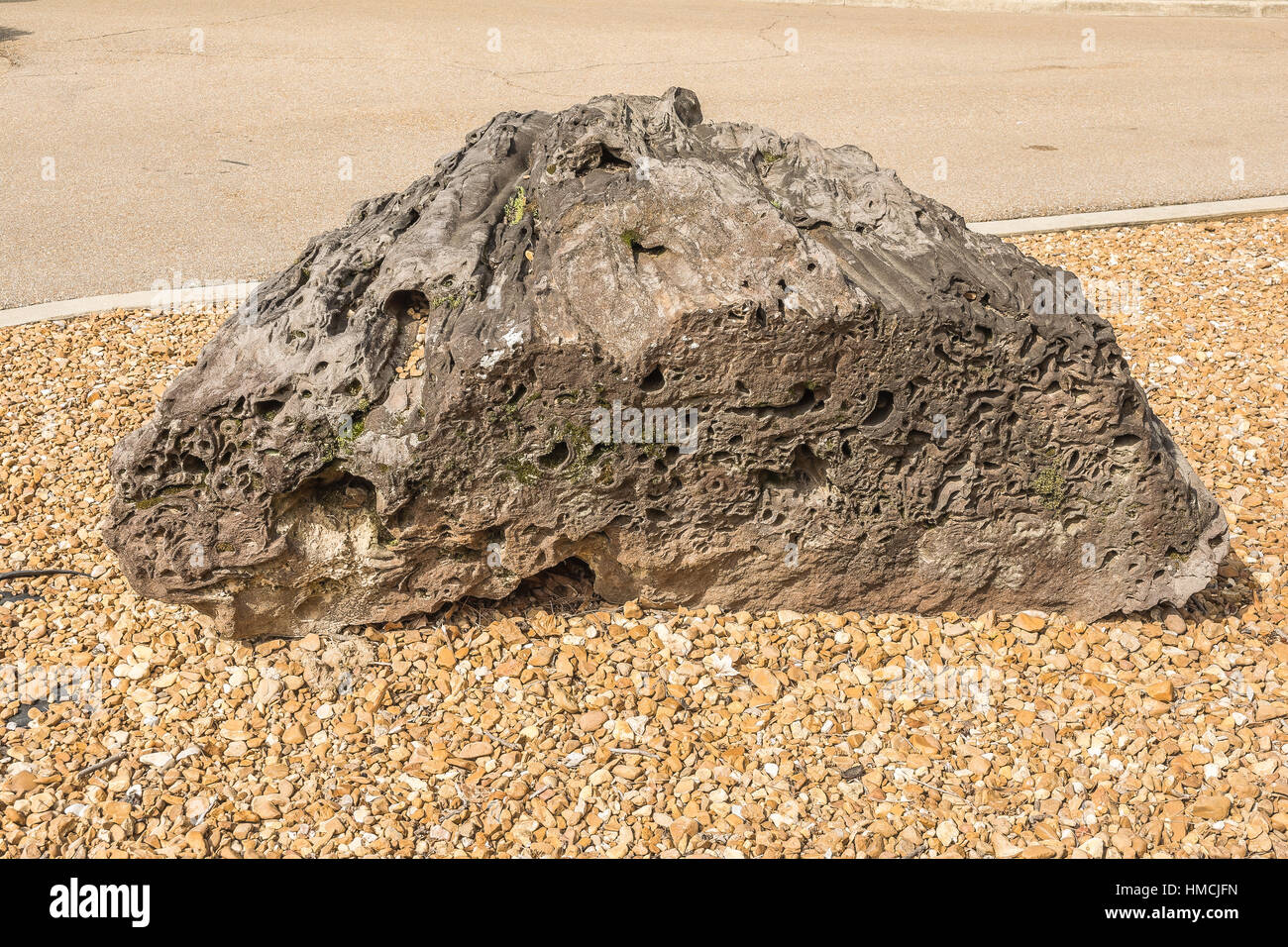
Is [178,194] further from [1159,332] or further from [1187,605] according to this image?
[1187,605]

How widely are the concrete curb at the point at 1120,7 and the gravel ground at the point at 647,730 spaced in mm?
12356

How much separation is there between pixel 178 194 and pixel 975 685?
22.2 ft

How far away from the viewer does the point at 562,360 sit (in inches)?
133

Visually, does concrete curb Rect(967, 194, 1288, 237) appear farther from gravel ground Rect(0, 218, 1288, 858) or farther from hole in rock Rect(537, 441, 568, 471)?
hole in rock Rect(537, 441, 568, 471)

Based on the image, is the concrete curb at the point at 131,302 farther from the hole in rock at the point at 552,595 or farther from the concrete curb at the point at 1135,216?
the concrete curb at the point at 1135,216

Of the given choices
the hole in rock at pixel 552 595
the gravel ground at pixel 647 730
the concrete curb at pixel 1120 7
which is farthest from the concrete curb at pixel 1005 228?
the concrete curb at pixel 1120 7

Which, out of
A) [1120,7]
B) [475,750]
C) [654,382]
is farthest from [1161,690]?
[1120,7]

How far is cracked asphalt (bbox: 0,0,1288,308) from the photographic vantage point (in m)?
7.79

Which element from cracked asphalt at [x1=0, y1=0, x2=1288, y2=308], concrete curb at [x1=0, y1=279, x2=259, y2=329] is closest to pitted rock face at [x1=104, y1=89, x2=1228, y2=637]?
concrete curb at [x1=0, y1=279, x2=259, y2=329]

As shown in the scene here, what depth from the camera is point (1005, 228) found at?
24.7 ft

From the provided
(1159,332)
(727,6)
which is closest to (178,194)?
(1159,332)

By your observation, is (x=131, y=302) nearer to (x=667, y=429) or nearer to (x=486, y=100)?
(x=667, y=429)

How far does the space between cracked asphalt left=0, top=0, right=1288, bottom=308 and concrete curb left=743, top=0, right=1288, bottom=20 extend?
46 cm

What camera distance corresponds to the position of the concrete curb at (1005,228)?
6395mm
